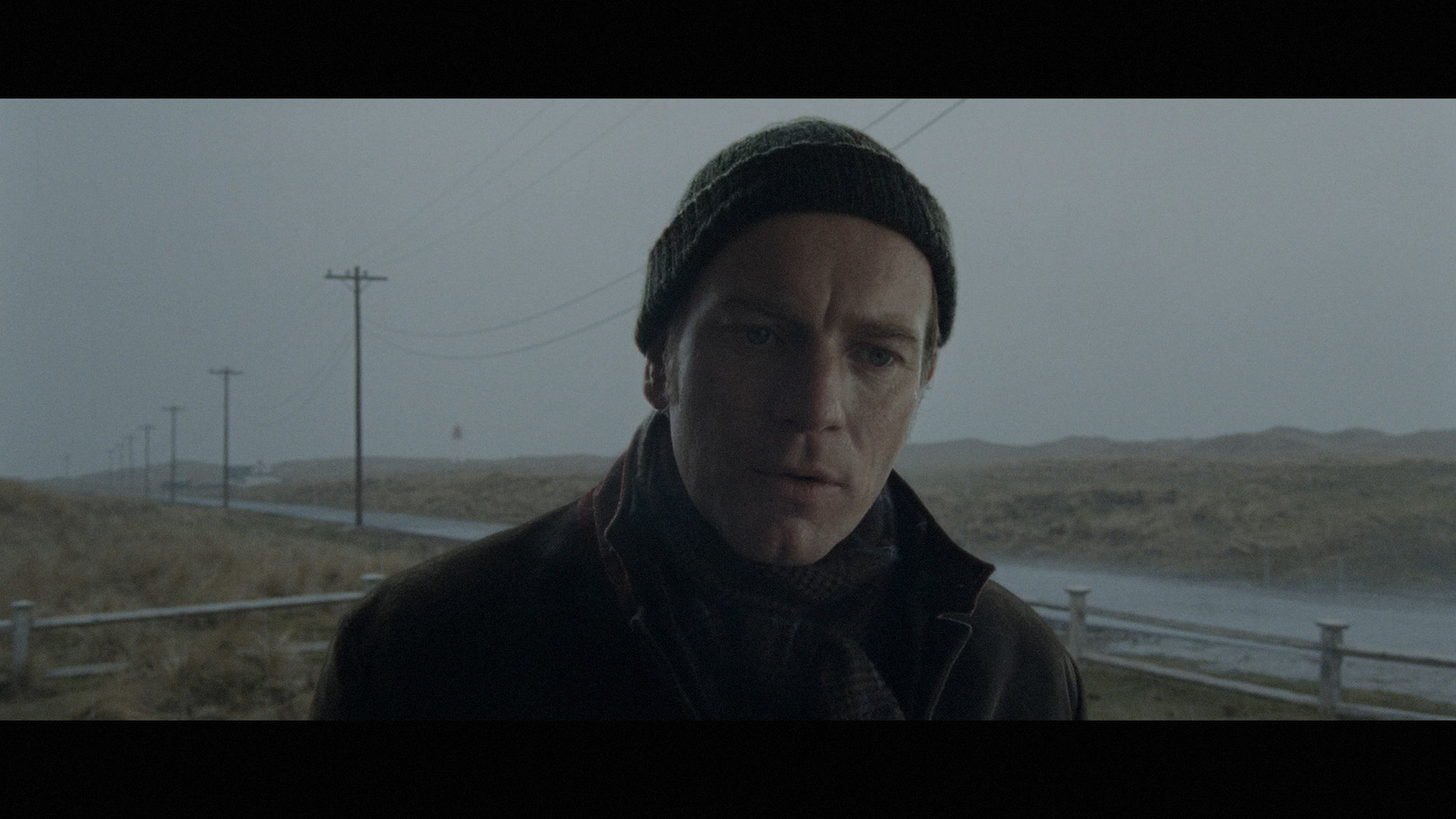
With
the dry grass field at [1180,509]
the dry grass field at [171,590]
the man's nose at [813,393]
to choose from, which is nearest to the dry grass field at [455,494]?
the dry grass field at [1180,509]

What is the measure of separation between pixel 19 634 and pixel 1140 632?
364cm

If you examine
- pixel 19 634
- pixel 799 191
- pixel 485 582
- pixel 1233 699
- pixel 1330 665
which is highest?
pixel 799 191

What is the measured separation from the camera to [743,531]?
1362 millimetres

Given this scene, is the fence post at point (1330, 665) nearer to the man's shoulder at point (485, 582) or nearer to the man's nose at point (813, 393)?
the man's nose at point (813, 393)

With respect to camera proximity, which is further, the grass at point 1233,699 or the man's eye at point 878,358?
the grass at point 1233,699

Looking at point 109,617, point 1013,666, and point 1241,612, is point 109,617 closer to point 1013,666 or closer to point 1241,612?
point 1013,666

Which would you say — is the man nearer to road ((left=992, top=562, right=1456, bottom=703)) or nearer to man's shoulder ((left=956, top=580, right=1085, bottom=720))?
man's shoulder ((left=956, top=580, right=1085, bottom=720))

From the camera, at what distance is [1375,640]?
2660 mm

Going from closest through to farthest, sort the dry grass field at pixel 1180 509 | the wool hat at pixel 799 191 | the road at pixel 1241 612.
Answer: the wool hat at pixel 799 191 < the road at pixel 1241 612 < the dry grass field at pixel 1180 509

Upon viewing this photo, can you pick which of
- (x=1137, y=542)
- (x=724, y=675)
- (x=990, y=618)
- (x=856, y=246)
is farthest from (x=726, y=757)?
(x=1137, y=542)

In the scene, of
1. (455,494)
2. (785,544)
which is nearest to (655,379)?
(785,544)

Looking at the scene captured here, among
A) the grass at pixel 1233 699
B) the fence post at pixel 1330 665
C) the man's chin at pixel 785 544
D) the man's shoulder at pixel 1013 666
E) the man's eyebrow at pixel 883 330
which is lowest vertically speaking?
the grass at pixel 1233 699

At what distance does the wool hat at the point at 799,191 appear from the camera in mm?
1259
